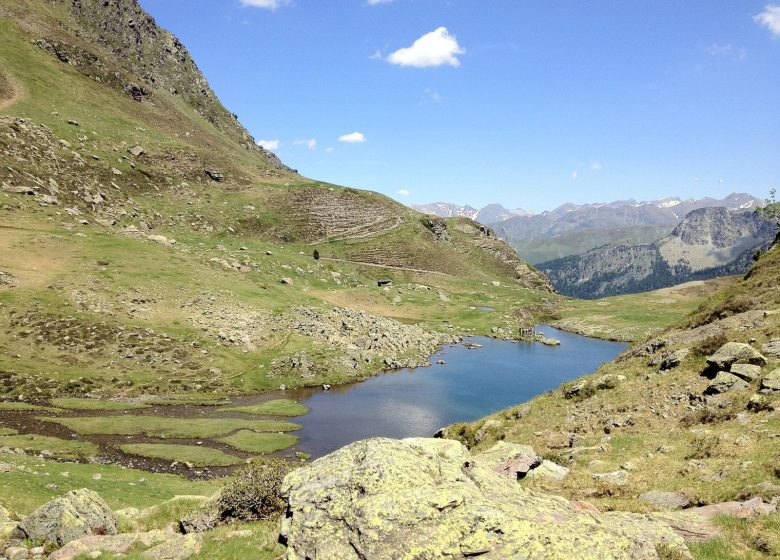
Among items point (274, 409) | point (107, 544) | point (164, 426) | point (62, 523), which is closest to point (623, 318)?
point (274, 409)

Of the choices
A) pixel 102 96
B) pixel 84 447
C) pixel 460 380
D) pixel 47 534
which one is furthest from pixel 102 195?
pixel 47 534

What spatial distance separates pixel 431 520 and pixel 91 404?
70.8 metres

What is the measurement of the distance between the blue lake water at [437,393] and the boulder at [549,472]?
130ft

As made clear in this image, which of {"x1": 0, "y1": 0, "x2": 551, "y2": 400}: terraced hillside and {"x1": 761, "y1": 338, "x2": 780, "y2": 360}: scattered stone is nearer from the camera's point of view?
{"x1": 761, "y1": 338, "x2": 780, "y2": 360}: scattered stone

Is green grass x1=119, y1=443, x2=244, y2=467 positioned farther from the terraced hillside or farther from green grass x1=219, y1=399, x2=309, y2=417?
the terraced hillside

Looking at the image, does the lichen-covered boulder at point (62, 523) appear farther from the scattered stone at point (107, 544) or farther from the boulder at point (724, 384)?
the boulder at point (724, 384)

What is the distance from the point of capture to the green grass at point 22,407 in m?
60.1

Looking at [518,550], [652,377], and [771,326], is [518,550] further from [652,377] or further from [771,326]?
[771,326]

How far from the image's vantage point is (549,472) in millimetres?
25781

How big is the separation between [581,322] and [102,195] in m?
176

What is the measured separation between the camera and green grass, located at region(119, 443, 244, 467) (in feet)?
180

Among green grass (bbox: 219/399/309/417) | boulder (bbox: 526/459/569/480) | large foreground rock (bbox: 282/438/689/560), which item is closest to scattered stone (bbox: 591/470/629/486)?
boulder (bbox: 526/459/569/480)

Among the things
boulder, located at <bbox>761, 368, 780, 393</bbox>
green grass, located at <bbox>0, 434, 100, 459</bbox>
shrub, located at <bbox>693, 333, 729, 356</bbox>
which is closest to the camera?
boulder, located at <bbox>761, 368, 780, 393</bbox>

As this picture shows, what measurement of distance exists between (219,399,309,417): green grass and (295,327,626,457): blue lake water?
1.94 m
